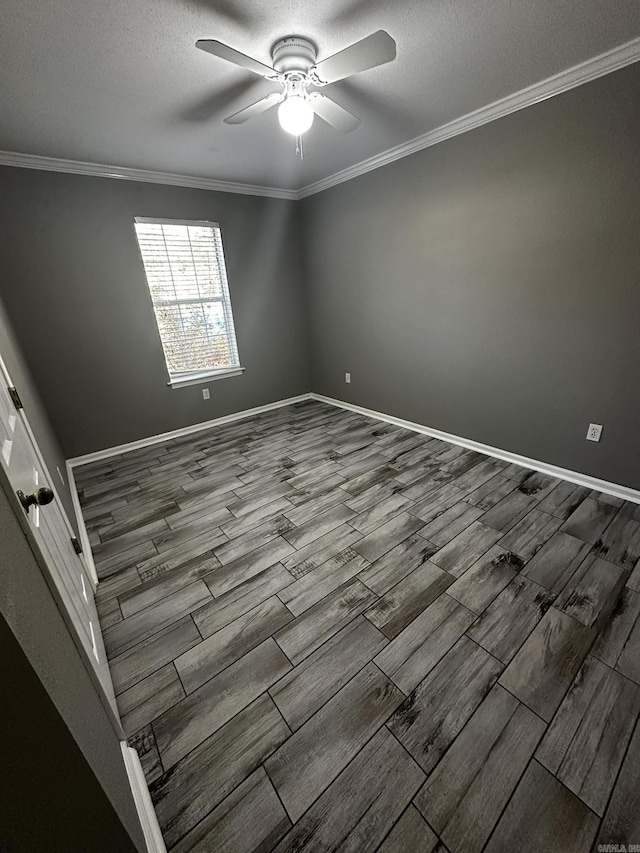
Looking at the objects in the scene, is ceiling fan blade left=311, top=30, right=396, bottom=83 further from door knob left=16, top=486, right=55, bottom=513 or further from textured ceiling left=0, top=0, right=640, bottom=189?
door knob left=16, top=486, right=55, bottom=513

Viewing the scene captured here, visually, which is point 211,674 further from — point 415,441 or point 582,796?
point 415,441

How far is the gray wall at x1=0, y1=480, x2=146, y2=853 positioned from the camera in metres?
0.51

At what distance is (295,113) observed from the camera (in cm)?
168

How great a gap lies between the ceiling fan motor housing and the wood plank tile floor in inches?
93.9

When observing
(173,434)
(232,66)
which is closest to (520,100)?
(232,66)

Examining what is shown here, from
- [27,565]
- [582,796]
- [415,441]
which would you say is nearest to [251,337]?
[415,441]

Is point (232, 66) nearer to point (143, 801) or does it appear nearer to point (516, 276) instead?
point (516, 276)

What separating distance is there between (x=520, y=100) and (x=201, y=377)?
3353mm

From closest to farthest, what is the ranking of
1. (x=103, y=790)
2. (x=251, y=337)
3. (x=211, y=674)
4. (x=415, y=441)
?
1. (x=103, y=790)
2. (x=211, y=674)
3. (x=415, y=441)
4. (x=251, y=337)

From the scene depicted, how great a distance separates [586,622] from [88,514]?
295 cm

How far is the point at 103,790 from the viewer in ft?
2.18

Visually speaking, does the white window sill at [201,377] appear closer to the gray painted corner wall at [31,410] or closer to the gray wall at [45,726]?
the gray painted corner wall at [31,410]

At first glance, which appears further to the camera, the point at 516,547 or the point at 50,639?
the point at 516,547

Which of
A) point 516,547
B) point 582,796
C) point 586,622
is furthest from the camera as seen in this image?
point 516,547
